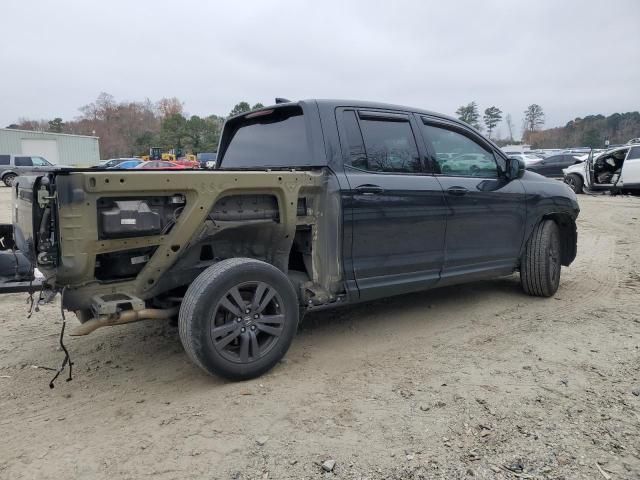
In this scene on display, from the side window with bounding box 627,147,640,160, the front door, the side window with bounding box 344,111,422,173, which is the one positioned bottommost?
the front door

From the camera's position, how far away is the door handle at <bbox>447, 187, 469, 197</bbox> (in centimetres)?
434

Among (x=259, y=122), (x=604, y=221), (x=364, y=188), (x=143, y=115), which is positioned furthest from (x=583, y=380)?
(x=143, y=115)

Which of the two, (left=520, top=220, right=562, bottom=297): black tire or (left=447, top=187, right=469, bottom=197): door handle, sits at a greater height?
(left=447, top=187, right=469, bottom=197): door handle

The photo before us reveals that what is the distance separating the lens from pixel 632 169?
16.5m

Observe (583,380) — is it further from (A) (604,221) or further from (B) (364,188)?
(A) (604,221)

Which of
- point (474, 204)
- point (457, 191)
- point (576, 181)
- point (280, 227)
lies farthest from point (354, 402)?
point (576, 181)

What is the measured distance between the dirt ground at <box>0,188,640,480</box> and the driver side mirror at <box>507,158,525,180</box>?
1.31 meters

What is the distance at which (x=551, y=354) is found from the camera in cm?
377

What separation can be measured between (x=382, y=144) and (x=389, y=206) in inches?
20.5

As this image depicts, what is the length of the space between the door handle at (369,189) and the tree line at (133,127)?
4840cm

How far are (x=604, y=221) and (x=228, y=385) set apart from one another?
10.9m

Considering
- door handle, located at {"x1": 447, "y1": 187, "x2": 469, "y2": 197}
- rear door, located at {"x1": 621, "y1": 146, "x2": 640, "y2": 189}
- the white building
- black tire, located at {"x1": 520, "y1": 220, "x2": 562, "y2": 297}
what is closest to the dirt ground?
black tire, located at {"x1": 520, "y1": 220, "x2": 562, "y2": 297}

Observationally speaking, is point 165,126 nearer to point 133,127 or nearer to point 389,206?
point 133,127

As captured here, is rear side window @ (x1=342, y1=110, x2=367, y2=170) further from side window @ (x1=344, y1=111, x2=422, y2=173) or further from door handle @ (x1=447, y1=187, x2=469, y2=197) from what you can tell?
door handle @ (x1=447, y1=187, x2=469, y2=197)
